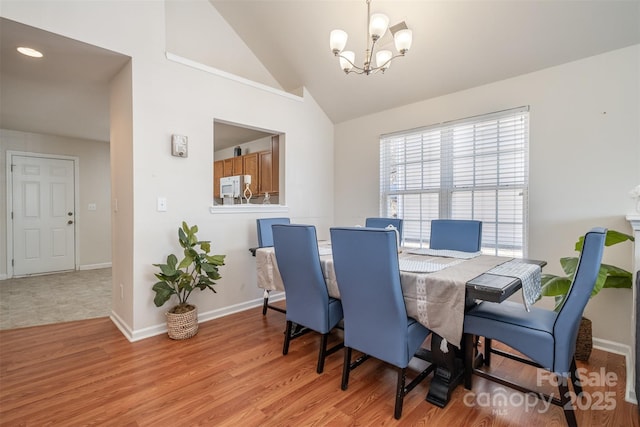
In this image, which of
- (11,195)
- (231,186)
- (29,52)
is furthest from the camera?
(11,195)

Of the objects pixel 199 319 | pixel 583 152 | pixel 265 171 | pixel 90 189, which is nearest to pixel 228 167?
pixel 265 171

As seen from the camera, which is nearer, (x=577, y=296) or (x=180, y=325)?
(x=577, y=296)

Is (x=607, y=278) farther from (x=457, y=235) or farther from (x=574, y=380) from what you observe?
(x=457, y=235)

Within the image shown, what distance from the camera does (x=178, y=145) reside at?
2854mm

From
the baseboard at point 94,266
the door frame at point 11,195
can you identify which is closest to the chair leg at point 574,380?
the baseboard at point 94,266

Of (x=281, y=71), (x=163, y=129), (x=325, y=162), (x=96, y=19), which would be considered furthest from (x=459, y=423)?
(x=281, y=71)

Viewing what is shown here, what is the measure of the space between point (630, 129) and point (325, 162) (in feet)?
10.4

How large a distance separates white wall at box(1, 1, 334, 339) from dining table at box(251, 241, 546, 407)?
156cm

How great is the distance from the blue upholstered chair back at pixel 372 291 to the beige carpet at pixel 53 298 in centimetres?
294

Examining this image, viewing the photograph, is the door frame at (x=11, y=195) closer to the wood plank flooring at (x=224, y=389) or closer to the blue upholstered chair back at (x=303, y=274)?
the wood plank flooring at (x=224, y=389)

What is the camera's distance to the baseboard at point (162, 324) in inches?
105

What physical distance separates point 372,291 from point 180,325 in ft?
6.12

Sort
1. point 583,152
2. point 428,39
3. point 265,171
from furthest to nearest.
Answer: point 265,171 → point 428,39 → point 583,152

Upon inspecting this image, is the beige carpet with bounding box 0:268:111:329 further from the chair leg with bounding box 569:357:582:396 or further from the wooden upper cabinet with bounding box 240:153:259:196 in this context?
the chair leg with bounding box 569:357:582:396
